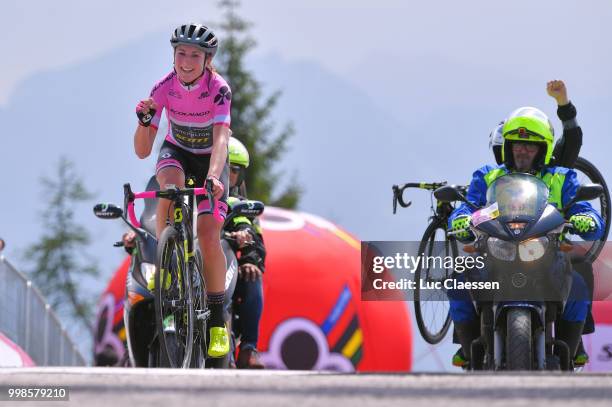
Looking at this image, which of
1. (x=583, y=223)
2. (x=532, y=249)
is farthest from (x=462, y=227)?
(x=583, y=223)

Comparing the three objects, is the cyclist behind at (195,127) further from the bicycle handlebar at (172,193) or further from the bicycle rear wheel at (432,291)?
the bicycle rear wheel at (432,291)

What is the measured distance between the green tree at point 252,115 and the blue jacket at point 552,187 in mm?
39071

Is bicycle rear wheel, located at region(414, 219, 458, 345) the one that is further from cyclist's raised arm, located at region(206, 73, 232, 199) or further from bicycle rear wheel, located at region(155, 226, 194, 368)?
bicycle rear wheel, located at region(155, 226, 194, 368)

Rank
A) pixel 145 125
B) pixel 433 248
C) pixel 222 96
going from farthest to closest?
1. pixel 433 248
2. pixel 222 96
3. pixel 145 125

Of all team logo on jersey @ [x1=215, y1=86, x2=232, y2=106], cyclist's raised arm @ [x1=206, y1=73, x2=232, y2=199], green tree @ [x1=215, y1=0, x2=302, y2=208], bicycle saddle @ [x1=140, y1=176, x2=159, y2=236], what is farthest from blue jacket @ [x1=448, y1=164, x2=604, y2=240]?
green tree @ [x1=215, y1=0, x2=302, y2=208]

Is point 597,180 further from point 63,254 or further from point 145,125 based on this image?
point 63,254

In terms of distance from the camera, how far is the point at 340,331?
902 inches

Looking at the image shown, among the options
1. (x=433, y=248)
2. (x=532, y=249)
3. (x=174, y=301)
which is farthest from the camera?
(x=433, y=248)

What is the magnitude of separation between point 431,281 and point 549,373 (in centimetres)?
369

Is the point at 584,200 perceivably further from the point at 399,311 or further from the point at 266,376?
the point at 399,311

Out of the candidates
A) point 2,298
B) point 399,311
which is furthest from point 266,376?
point 399,311

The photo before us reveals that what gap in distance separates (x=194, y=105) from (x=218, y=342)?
150cm

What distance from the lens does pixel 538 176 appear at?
34.4 feet

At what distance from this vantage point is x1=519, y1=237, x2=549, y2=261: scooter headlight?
9781mm
